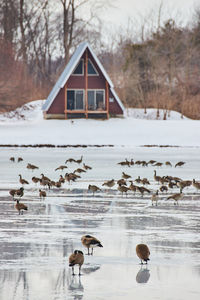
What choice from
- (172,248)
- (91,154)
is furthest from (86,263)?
(91,154)

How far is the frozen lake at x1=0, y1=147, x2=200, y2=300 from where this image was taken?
8.86 m

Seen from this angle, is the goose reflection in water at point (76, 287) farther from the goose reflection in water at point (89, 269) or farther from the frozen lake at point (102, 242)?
the goose reflection in water at point (89, 269)

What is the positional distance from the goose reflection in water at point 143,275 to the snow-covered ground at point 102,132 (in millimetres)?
37296

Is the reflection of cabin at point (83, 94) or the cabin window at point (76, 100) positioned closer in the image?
the reflection of cabin at point (83, 94)

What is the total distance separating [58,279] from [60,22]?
3095 inches

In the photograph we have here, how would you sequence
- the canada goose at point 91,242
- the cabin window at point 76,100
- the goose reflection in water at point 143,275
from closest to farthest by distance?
the goose reflection in water at point 143,275
the canada goose at point 91,242
the cabin window at point 76,100

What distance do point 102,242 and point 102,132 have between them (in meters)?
39.0

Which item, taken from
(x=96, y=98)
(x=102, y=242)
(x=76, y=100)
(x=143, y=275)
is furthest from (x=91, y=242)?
(x=96, y=98)

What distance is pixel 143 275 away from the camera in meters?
9.56

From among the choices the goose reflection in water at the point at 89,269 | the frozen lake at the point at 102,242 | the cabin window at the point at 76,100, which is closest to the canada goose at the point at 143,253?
the frozen lake at the point at 102,242

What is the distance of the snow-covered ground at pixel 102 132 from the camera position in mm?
48156

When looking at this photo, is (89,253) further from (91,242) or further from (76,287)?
(76,287)

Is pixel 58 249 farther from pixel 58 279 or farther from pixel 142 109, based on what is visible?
pixel 142 109

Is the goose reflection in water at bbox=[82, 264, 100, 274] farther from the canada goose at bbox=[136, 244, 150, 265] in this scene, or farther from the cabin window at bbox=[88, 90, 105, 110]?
the cabin window at bbox=[88, 90, 105, 110]
